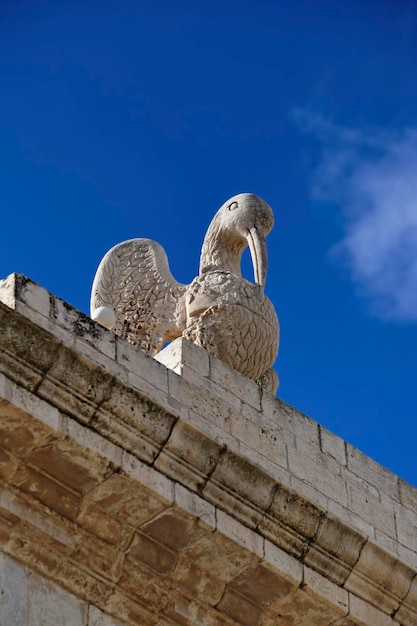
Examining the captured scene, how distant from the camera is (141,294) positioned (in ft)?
42.6

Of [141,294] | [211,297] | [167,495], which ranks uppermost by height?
[141,294]

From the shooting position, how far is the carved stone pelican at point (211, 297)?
11930 millimetres

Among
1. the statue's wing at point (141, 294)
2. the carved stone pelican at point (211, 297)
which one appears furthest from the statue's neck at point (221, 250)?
the statue's wing at point (141, 294)

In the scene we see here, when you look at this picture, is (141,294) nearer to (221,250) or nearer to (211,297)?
(221,250)

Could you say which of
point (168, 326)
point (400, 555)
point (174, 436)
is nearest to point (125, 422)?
point (174, 436)

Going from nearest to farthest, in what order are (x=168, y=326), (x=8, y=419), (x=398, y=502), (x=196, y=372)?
(x=8, y=419)
(x=196, y=372)
(x=398, y=502)
(x=168, y=326)

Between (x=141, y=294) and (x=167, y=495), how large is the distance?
3.33 metres

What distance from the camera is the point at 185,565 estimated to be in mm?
10008

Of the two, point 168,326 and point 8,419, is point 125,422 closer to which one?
point 8,419

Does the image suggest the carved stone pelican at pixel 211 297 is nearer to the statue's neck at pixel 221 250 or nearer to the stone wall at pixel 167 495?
the statue's neck at pixel 221 250

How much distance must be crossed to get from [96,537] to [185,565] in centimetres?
54

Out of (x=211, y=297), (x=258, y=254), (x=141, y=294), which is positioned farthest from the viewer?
(x=141, y=294)

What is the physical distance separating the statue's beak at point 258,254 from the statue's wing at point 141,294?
0.51 meters

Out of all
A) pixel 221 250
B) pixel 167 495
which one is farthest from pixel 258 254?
pixel 167 495
